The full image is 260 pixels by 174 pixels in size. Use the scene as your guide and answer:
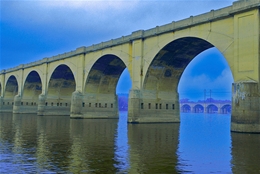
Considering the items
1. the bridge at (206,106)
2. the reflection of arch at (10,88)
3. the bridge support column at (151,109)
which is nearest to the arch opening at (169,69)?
the bridge support column at (151,109)

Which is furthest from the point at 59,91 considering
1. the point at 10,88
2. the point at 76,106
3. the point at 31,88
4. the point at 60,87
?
the point at 10,88

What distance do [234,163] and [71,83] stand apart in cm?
5457

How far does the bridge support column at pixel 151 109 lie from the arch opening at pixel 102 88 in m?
12.2

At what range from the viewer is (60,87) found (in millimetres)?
64125

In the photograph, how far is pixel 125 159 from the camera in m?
14.1

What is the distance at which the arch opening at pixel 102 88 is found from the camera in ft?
168

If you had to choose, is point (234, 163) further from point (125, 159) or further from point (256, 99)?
point (256, 99)

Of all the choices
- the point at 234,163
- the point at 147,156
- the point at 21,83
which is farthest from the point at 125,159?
the point at 21,83

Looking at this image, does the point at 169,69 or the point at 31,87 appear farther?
the point at 31,87

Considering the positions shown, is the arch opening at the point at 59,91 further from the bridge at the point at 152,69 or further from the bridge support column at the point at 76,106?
the bridge support column at the point at 76,106

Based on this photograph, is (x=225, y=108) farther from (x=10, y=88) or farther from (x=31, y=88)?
(x=31, y=88)

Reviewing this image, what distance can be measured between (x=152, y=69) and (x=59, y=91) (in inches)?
1231

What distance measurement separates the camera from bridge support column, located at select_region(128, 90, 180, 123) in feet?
126

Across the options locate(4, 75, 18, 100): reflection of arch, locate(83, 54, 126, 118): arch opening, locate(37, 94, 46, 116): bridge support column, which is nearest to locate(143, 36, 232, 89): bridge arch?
locate(83, 54, 126, 118): arch opening
